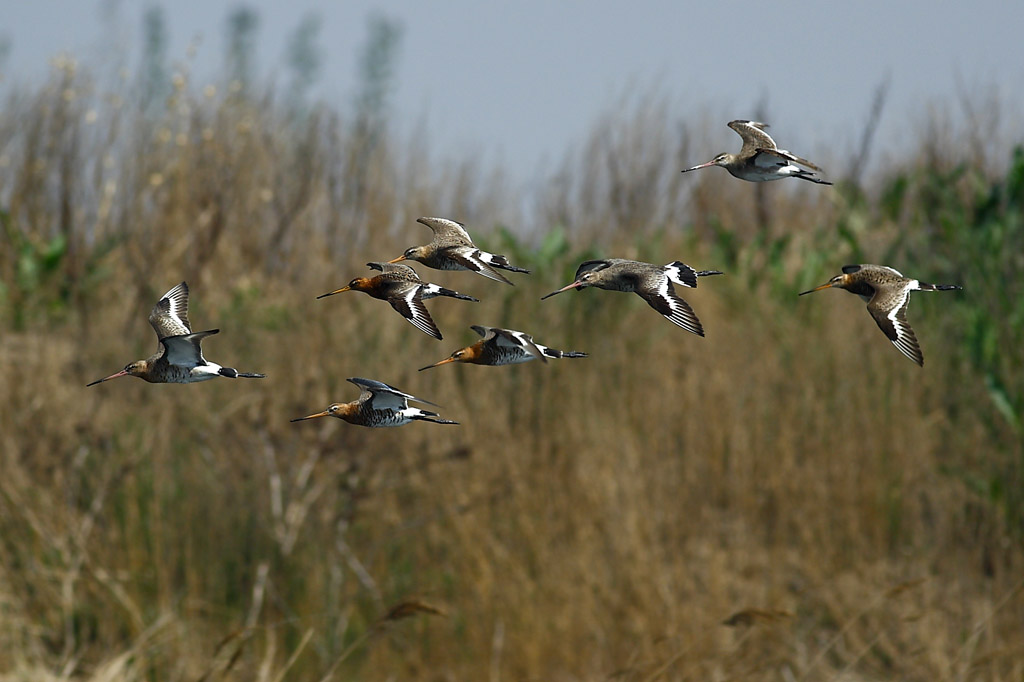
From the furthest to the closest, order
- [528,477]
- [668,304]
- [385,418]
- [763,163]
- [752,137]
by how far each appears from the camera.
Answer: [528,477] < [752,137] < [763,163] < [385,418] < [668,304]

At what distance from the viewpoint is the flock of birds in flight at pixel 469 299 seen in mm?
1283

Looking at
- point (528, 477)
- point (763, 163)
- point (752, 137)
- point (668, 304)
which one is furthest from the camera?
point (528, 477)

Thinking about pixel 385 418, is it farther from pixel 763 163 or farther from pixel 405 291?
pixel 763 163

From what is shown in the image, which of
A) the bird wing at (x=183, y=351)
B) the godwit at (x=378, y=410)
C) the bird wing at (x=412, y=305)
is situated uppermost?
the bird wing at (x=412, y=305)

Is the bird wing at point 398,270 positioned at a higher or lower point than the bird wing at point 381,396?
higher

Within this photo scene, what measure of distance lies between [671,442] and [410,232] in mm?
4175

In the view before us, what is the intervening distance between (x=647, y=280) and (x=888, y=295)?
289 mm

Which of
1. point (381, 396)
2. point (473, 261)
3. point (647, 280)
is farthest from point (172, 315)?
point (647, 280)

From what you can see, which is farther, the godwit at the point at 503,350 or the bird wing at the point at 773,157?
the bird wing at the point at 773,157

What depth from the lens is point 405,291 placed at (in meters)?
1.34

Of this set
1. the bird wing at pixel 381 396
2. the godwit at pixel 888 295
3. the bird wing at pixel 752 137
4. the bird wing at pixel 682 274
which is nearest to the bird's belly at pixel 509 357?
the bird wing at pixel 381 396

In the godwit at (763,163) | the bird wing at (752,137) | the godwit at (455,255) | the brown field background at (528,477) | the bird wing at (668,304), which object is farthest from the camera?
the brown field background at (528,477)

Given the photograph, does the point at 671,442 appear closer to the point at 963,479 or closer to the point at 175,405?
the point at 963,479

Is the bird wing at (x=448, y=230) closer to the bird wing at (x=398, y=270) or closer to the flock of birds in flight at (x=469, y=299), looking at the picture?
the flock of birds in flight at (x=469, y=299)
